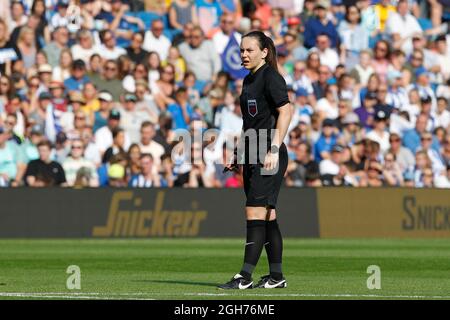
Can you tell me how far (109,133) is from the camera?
24.0m

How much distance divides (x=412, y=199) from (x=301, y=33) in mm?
5238

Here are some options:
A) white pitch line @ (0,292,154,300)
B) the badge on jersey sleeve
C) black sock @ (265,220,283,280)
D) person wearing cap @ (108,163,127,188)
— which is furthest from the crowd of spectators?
white pitch line @ (0,292,154,300)

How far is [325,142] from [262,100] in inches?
534

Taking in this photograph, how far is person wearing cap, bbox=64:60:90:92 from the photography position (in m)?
24.7

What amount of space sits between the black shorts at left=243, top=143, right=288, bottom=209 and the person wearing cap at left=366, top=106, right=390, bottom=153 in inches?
569

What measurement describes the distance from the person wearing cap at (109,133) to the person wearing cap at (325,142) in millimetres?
3889

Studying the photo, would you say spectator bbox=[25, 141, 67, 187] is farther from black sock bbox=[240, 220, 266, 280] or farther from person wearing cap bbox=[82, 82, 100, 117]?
black sock bbox=[240, 220, 266, 280]

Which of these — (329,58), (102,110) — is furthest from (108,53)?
(329,58)

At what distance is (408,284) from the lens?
1317 centimetres

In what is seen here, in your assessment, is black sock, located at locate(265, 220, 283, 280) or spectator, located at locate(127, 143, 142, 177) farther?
spectator, located at locate(127, 143, 142, 177)

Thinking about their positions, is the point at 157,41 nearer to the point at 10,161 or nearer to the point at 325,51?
the point at 325,51

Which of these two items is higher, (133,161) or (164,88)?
(164,88)

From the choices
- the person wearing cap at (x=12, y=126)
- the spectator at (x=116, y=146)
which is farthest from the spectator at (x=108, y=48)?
the person wearing cap at (x=12, y=126)
